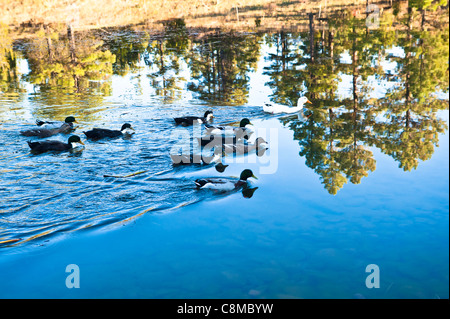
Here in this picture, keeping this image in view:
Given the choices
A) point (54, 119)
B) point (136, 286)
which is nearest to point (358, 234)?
point (136, 286)

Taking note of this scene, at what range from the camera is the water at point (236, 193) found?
645 cm

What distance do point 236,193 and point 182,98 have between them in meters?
8.40

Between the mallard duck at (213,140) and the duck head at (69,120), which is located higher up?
the duck head at (69,120)

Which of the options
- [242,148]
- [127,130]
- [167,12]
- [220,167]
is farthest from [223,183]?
[167,12]

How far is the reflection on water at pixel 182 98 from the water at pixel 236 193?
0.20 ft

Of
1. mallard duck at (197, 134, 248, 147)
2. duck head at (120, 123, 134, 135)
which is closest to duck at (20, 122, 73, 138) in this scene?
duck head at (120, 123, 134, 135)

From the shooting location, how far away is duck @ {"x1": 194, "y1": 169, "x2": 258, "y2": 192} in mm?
9134

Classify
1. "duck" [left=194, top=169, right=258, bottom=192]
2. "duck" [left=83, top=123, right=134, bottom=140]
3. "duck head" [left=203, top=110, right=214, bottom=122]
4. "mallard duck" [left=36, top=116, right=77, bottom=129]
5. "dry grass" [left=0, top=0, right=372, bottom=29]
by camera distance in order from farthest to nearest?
"dry grass" [left=0, top=0, right=372, bottom=29] < "duck head" [left=203, top=110, right=214, bottom=122] < "mallard duck" [left=36, top=116, right=77, bottom=129] < "duck" [left=83, top=123, right=134, bottom=140] < "duck" [left=194, top=169, right=258, bottom=192]

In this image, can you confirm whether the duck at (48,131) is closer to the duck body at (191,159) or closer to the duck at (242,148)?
the duck body at (191,159)

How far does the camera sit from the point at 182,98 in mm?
16844

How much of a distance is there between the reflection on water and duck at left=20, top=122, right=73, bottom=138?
302mm

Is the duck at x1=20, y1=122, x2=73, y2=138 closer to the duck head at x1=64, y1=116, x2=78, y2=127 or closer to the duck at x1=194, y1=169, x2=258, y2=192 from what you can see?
the duck head at x1=64, y1=116, x2=78, y2=127

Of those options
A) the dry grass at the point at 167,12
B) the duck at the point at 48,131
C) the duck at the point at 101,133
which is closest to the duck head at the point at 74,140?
the duck at the point at 101,133

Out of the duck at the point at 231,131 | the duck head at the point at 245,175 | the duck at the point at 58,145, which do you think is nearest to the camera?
the duck head at the point at 245,175
